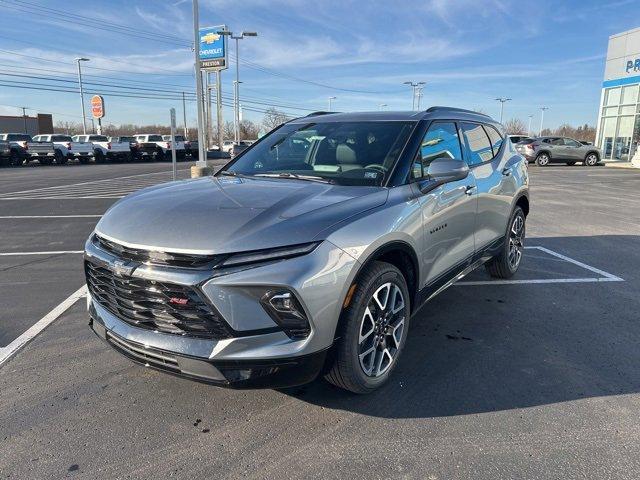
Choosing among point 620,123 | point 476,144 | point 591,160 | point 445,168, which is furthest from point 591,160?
point 445,168

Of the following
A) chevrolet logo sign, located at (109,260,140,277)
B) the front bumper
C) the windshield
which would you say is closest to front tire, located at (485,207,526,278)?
the windshield

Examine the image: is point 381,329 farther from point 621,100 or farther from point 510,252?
point 621,100

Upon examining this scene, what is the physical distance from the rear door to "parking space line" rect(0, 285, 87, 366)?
3.19m

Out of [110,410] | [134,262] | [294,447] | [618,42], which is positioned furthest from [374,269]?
[618,42]

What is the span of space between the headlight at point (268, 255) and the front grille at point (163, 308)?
245 millimetres

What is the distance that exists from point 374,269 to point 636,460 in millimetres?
1686

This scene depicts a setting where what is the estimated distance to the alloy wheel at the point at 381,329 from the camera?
9.81 feet

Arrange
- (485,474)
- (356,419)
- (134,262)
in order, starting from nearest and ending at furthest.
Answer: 1. (485,474)
2. (134,262)
3. (356,419)

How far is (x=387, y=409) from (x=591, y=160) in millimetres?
32702

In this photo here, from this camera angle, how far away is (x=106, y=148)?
36.8 metres

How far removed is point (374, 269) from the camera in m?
2.94

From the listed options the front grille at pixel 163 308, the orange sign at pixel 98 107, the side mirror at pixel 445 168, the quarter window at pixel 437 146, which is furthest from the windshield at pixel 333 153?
the orange sign at pixel 98 107

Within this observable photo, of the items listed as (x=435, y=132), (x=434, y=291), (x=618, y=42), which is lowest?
(x=434, y=291)

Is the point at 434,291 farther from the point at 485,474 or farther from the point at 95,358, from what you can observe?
the point at 95,358
